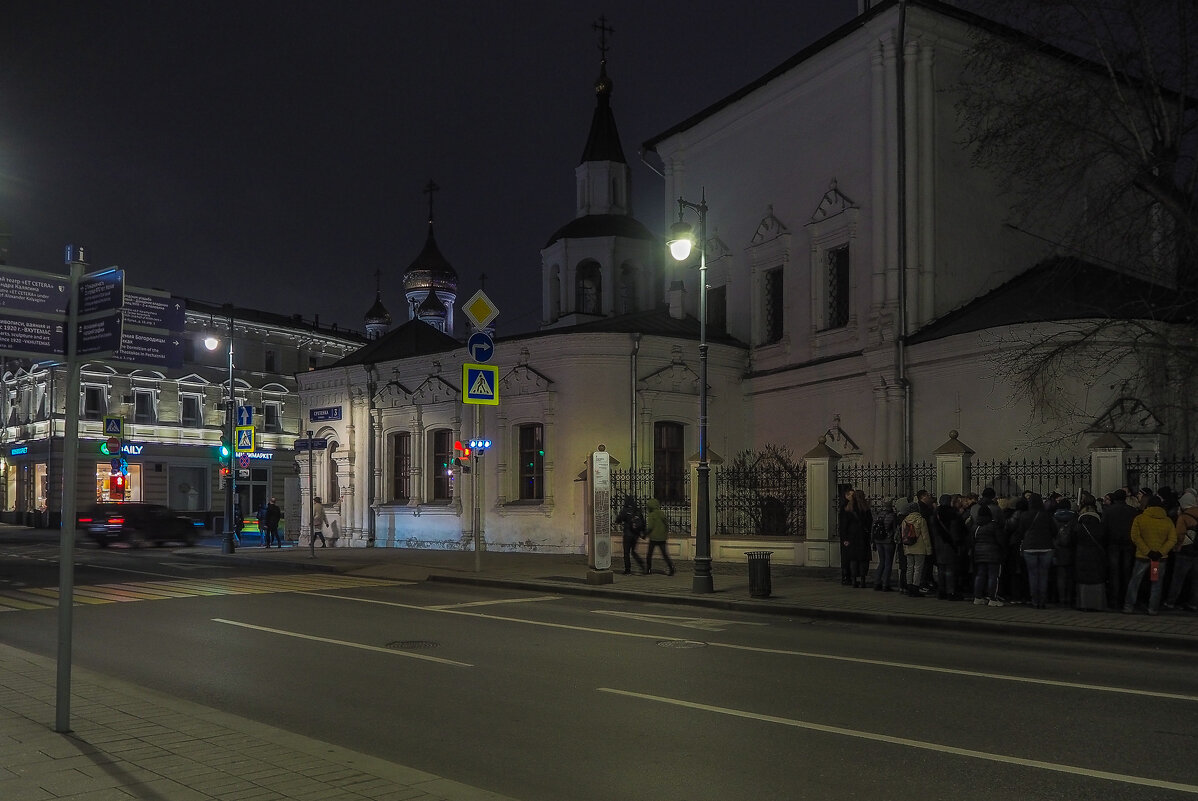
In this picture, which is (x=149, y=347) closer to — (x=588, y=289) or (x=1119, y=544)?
(x=1119, y=544)

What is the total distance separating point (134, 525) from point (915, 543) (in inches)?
1206

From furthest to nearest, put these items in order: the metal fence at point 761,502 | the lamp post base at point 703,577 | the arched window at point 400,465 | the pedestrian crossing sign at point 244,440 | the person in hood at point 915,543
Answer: the arched window at point 400,465 → the pedestrian crossing sign at point 244,440 → the metal fence at point 761,502 → the lamp post base at point 703,577 → the person in hood at point 915,543

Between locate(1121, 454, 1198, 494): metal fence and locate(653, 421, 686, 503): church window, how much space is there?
12728mm

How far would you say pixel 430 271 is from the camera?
62250 mm

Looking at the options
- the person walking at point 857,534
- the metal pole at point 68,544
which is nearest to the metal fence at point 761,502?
the person walking at point 857,534

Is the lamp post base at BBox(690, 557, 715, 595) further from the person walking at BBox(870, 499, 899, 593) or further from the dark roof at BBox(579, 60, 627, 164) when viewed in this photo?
the dark roof at BBox(579, 60, 627, 164)

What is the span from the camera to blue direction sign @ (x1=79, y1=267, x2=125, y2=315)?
7.07 meters

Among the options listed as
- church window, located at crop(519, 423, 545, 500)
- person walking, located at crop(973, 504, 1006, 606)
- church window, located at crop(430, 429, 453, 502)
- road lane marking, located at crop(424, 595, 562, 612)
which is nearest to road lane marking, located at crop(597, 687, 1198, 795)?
road lane marking, located at crop(424, 595, 562, 612)

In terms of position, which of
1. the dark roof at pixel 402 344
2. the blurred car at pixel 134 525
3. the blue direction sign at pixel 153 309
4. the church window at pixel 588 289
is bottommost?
the blurred car at pixel 134 525

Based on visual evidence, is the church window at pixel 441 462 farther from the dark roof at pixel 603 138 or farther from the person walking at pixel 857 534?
the person walking at pixel 857 534

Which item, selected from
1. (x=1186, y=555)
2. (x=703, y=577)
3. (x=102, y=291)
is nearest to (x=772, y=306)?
(x=703, y=577)

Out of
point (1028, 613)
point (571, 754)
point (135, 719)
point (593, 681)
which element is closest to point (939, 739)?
point (571, 754)

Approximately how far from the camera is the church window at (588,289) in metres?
39.8

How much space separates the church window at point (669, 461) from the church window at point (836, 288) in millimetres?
5176
